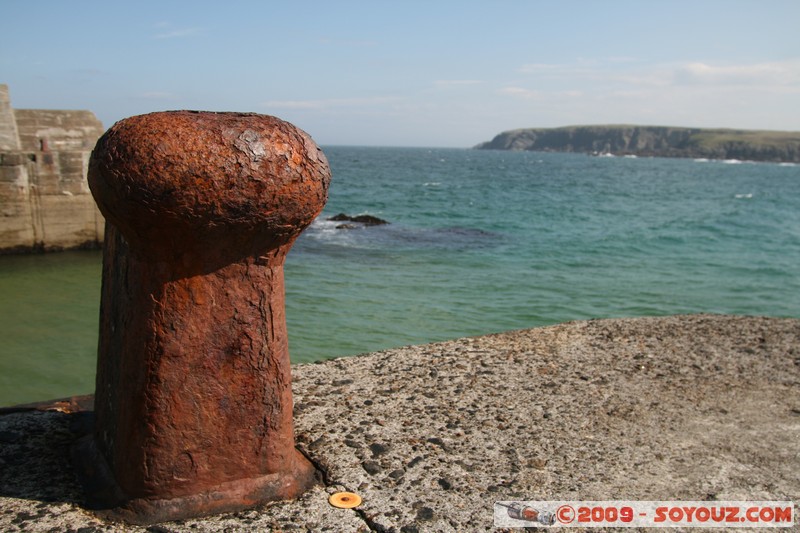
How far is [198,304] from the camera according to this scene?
2160mm

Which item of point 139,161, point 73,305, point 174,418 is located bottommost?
point 73,305

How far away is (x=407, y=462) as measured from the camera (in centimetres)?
268

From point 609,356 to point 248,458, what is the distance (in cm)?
250

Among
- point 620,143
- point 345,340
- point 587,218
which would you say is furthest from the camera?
point 620,143

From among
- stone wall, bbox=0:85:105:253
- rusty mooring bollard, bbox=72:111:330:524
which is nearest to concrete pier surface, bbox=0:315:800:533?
rusty mooring bollard, bbox=72:111:330:524

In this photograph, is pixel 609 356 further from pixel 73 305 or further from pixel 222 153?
pixel 73 305

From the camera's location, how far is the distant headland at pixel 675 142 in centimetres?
13962

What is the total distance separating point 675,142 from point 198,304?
558 feet

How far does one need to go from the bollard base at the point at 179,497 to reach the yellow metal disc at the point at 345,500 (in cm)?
12

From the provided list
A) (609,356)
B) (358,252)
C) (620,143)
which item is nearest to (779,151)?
(620,143)

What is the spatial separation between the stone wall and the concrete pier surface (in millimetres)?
11656

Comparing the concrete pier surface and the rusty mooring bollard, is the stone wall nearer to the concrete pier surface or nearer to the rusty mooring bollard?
the concrete pier surface

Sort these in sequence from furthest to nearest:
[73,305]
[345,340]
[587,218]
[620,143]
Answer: [620,143], [587,218], [73,305], [345,340]

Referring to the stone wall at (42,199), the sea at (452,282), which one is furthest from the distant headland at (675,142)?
the stone wall at (42,199)
